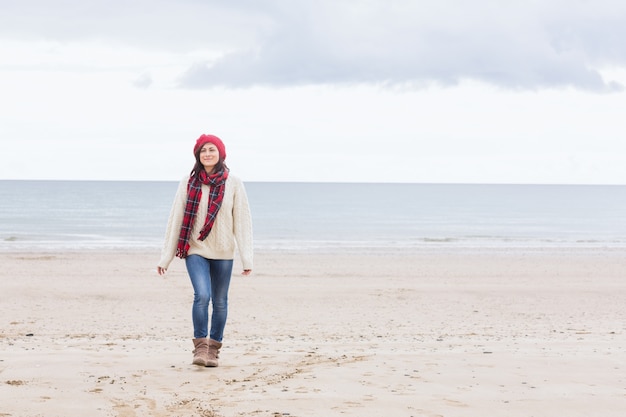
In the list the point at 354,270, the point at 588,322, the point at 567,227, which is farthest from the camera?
the point at 567,227

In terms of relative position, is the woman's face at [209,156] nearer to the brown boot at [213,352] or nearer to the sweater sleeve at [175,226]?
the sweater sleeve at [175,226]

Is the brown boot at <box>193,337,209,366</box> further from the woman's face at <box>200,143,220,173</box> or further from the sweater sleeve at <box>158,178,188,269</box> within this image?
the woman's face at <box>200,143,220,173</box>

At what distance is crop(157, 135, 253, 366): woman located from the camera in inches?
226

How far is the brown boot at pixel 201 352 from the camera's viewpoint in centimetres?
583

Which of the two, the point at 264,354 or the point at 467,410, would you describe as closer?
the point at 467,410

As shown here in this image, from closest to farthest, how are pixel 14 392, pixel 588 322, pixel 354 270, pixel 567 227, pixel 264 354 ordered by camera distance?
pixel 14 392 < pixel 264 354 < pixel 588 322 < pixel 354 270 < pixel 567 227

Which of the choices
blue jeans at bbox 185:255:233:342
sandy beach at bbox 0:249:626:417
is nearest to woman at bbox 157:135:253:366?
blue jeans at bbox 185:255:233:342

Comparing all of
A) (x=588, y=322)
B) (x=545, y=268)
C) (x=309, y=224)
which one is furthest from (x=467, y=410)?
(x=309, y=224)

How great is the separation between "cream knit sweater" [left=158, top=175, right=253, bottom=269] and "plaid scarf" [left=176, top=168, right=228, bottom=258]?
0.14ft

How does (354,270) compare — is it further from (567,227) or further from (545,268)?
(567,227)

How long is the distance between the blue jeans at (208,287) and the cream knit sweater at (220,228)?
0.07 m

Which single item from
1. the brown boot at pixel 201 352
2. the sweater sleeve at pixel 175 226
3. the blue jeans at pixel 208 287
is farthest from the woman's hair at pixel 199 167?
the brown boot at pixel 201 352

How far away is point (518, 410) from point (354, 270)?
16019 mm

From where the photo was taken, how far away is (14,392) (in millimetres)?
4844
